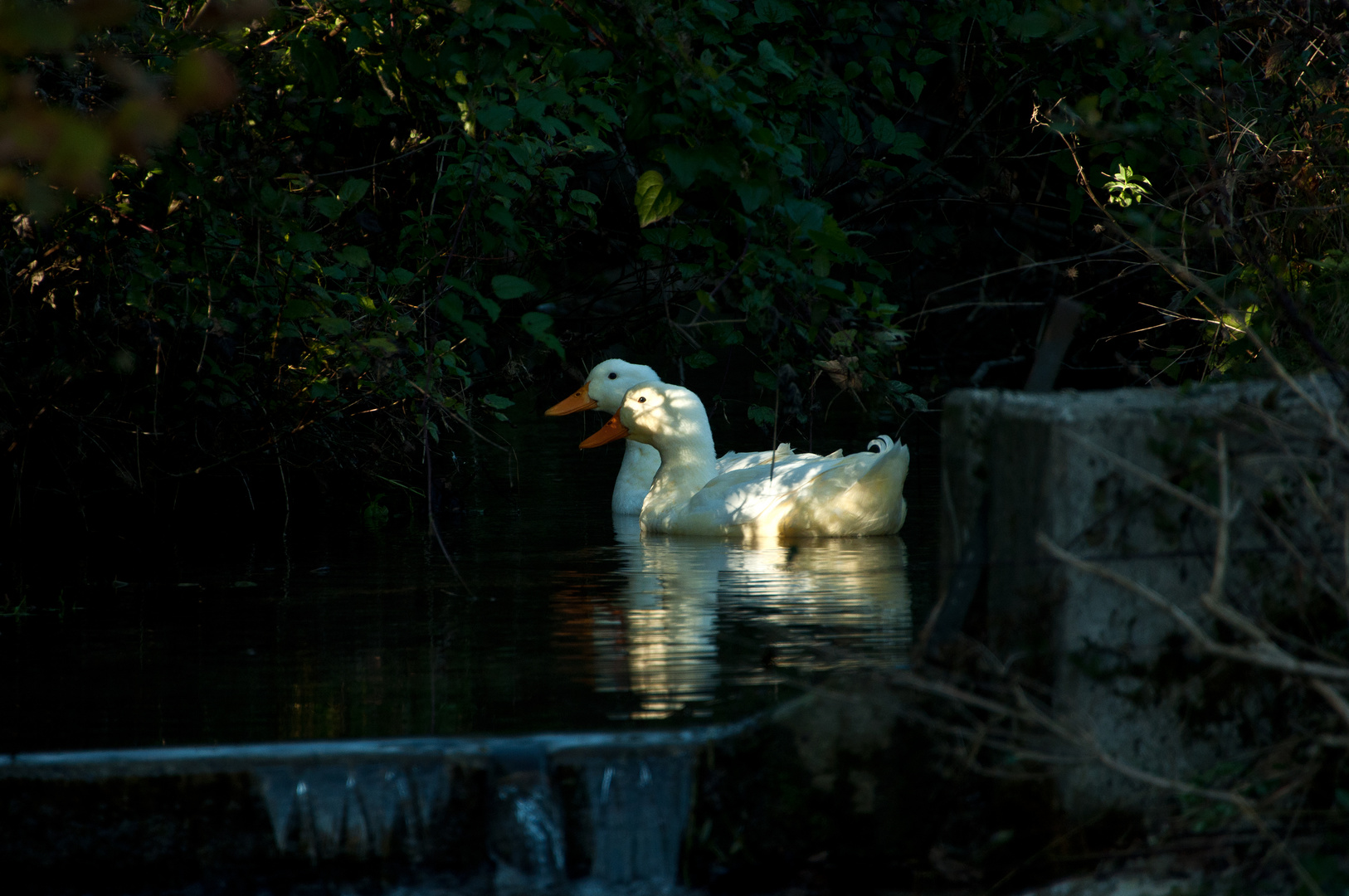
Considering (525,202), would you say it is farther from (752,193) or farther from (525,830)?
(525,830)

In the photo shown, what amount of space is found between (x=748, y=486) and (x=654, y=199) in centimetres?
403

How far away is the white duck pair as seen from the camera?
8227 millimetres

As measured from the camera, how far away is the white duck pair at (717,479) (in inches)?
324

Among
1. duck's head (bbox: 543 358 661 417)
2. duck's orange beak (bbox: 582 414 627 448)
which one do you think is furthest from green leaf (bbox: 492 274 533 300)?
duck's head (bbox: 543 358 661 417)

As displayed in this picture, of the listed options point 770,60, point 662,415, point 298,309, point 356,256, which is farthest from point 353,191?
point 662,415

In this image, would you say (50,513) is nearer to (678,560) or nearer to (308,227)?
(308,227)

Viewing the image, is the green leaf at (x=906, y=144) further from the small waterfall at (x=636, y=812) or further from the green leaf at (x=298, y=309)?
the small waterfall at (x=636, y=812)

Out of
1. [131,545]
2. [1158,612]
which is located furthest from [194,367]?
[1158,612]

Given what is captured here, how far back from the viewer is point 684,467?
936 cm

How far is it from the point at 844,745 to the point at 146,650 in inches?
114

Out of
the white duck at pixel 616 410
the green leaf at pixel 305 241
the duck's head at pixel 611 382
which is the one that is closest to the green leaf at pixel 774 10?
the green leaf at pixel 305 241

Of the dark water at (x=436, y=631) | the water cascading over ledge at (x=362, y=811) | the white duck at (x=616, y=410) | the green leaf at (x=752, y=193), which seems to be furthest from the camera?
the white duck at (x=616, y=410)

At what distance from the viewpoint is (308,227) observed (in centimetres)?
730

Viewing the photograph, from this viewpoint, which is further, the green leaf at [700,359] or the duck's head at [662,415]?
the duck's head at [662,415]
